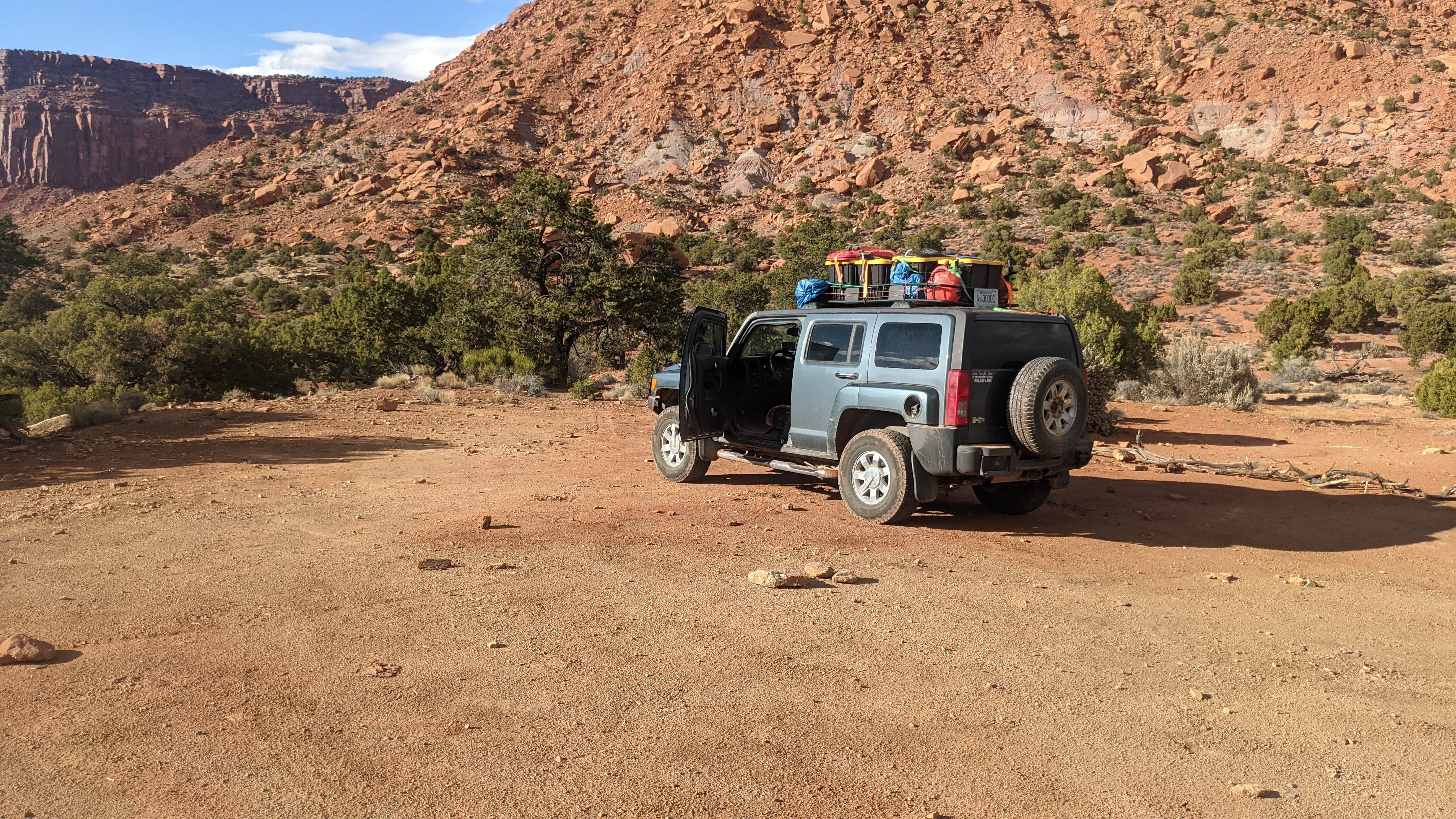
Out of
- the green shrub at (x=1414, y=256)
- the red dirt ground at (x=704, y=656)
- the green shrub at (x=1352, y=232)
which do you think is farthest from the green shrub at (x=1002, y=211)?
the red dirt ground at (x=704, y=656)

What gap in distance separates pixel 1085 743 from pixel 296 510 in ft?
22.1

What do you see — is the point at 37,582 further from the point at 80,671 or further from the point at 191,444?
the point at 191,444

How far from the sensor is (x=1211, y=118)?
53625 millimetres

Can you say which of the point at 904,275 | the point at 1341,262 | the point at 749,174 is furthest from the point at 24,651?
the point at 749,174

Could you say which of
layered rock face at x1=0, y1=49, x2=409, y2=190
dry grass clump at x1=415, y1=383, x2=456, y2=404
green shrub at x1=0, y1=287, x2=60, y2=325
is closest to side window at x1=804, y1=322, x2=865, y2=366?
dry grass clump at x1=415, y1=383, x2=456, y2=404

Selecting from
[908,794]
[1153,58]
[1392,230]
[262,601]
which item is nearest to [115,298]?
[262,601]

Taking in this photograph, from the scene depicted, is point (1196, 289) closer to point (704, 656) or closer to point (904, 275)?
point (904, 275)

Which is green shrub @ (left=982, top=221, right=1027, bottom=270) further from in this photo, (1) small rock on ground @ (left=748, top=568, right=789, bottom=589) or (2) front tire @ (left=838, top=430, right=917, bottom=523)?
(1) small rock on ground @ (left=748, top=568, right=789, bottom=589)

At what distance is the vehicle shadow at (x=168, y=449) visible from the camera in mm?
9789

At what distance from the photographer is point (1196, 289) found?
1423 inches

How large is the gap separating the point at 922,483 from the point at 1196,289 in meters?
33.6

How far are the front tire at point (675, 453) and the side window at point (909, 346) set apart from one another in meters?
2.44

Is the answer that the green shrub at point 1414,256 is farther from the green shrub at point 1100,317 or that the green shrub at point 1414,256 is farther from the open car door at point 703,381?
the open car door at point 703,381

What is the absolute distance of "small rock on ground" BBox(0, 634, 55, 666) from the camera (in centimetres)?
428
